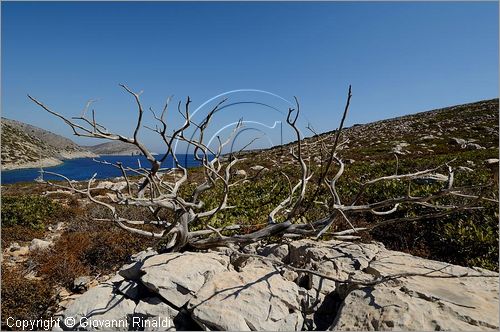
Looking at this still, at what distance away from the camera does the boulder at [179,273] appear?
410 centimetres

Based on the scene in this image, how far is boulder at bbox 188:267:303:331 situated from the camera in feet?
12.2

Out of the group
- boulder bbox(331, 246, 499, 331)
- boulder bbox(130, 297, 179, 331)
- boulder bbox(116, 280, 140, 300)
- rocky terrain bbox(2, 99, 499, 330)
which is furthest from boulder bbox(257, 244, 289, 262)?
boulder bbox(116, 280, 140, 300)

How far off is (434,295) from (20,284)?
6.55 m

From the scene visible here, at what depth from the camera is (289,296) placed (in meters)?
4.21

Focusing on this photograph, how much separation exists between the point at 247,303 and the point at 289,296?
0.64 meters

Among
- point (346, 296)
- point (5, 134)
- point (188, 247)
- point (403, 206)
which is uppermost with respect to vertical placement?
point (5, 134)

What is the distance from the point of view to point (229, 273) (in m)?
4.54

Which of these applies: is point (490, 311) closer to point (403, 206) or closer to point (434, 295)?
point (434, 295)

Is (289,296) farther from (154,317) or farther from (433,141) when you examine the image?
(433,141)

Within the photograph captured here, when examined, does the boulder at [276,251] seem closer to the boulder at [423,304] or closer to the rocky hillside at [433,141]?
the boulder at [423,304]

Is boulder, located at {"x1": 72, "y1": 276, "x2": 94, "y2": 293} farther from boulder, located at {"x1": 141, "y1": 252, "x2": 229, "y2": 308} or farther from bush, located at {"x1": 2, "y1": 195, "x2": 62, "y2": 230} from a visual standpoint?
bush, located at {"x1": 2, "y1": 195, "x2": 62, "y2": 230}

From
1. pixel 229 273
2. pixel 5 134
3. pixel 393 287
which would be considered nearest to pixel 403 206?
pixel 393 287

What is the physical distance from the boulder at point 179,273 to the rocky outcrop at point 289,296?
0.04ft

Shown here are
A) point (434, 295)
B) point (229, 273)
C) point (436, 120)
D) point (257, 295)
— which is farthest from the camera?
point (436, 120)
